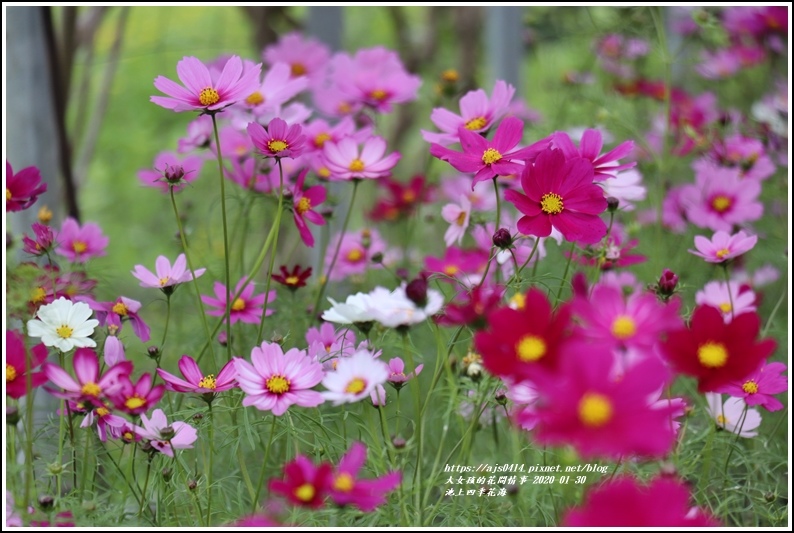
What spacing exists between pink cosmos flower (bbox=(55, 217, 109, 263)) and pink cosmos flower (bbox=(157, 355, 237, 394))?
26 centimetres

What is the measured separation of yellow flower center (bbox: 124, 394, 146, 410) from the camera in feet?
1.57

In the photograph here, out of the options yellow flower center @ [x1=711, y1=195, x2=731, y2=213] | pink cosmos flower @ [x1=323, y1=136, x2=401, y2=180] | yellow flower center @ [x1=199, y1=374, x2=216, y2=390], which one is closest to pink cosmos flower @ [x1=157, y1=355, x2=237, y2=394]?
yellow flower center @ [x1=199, y1=374, x2=216, y2=390]

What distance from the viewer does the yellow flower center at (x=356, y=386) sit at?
0.48 m

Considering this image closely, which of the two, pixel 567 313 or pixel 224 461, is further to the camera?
pixel 224 461

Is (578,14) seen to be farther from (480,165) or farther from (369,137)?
(480,165)

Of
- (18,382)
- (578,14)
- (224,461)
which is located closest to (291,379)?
(18,382)

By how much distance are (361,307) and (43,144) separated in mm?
565

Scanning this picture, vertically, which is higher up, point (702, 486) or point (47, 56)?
point (47, 56)

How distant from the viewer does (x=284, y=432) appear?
2.00 feet

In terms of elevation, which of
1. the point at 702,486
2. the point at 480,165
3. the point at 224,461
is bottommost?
the point at 224,461

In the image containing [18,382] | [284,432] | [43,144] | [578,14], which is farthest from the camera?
[578,14]

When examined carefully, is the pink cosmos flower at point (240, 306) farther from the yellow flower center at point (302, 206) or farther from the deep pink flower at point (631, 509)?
the deep pink flower at point (631, 509)

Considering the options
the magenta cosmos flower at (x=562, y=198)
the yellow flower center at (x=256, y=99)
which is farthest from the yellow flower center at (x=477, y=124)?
the yellow flower center at (x=256, y=99)

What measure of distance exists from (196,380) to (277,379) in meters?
0.07
